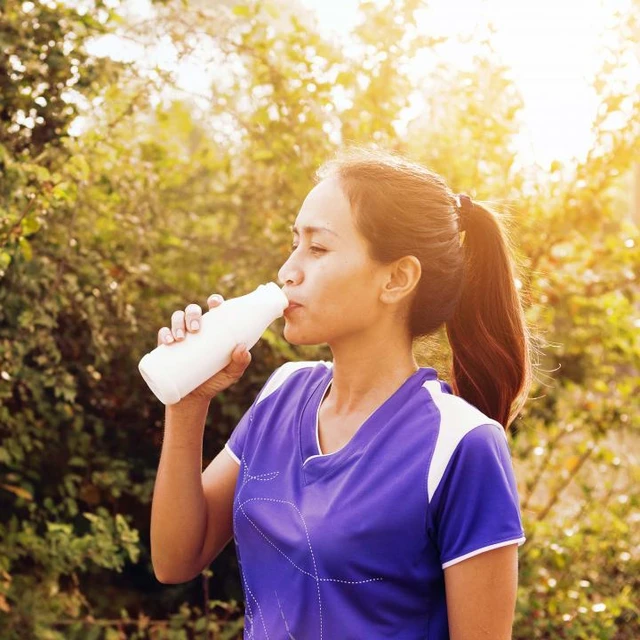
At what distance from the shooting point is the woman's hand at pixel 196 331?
5.11ft

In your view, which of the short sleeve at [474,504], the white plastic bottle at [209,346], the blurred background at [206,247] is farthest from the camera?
the blurred background at [206,247]

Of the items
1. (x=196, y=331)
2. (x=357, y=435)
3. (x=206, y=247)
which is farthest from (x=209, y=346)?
(x=206, y=247)

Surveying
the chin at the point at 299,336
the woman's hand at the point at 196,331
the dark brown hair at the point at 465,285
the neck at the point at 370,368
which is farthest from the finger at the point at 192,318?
the dark brown hair at the point at 465,285

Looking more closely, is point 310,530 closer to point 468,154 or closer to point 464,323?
point 464,323

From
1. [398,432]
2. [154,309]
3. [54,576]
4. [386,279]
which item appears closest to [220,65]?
[154,309]

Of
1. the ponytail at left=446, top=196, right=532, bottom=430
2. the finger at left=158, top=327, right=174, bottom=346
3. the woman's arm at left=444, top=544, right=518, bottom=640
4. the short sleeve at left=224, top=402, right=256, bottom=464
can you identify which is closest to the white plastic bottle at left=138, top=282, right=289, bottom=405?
the finger at left=158, top=327, right=174, bottom=346

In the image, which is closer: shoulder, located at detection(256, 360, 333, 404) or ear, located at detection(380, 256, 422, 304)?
ear, located at detection(380, 256, 422, 304)

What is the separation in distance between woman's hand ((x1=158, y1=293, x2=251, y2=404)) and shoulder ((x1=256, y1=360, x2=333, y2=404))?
0.19 metres

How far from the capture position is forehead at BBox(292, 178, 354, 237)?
1616mm

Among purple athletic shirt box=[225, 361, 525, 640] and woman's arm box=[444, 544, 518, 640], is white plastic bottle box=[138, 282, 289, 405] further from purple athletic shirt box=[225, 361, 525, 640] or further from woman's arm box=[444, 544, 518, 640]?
woman's arm box=[444, 544, 518, 640]

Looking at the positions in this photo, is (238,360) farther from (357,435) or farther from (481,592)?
(481,592)

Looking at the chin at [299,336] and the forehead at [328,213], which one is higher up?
the forehead at [328,213]

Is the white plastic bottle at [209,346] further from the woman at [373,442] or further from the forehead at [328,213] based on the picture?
the forehead at [328,213]

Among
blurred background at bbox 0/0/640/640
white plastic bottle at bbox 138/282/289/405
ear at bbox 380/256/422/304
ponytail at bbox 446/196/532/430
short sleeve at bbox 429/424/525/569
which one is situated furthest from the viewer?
blurred background at bbox 0/0/640/640
